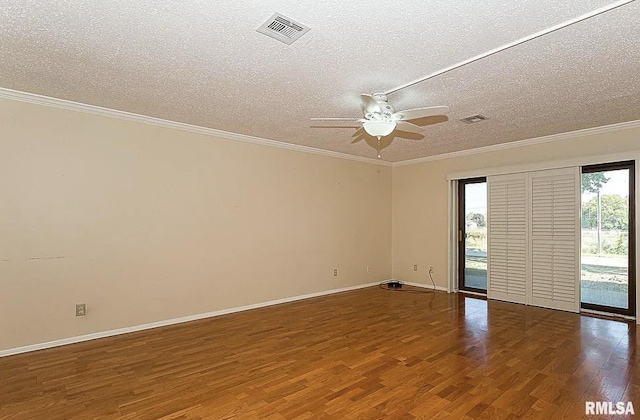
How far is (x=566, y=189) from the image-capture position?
504 cm

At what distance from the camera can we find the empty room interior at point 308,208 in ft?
7.91

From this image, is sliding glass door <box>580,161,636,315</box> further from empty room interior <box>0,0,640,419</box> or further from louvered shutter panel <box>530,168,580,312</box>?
louvered shutter panel <box>530,168,580,312</box>

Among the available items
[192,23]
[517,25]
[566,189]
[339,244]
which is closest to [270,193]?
[339,244]

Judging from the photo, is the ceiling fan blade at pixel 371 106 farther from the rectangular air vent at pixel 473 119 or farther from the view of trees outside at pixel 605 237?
the view of trees outside at pixel 605 237

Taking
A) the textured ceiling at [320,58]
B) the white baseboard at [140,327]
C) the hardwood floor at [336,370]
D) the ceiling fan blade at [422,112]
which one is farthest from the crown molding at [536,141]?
the white baseboard at [140,327]

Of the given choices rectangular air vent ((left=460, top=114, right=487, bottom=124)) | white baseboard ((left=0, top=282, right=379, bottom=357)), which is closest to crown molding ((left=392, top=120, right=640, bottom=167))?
rectangular air vent ((left=460, top=114, right=487, bottom=124))

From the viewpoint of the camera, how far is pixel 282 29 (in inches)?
Result: 92.5

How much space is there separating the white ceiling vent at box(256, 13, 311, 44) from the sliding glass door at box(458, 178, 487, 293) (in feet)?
15.8

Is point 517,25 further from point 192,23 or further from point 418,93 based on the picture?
point 192,23

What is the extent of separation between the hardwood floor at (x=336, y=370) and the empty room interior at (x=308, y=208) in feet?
0.08

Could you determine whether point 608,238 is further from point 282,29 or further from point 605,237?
point 282,29

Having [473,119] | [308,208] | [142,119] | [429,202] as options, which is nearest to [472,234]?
[429,202]

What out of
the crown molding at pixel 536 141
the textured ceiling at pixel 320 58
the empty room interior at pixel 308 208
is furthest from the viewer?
the crown molding at pixel 536 141

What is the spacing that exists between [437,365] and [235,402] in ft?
5.86
